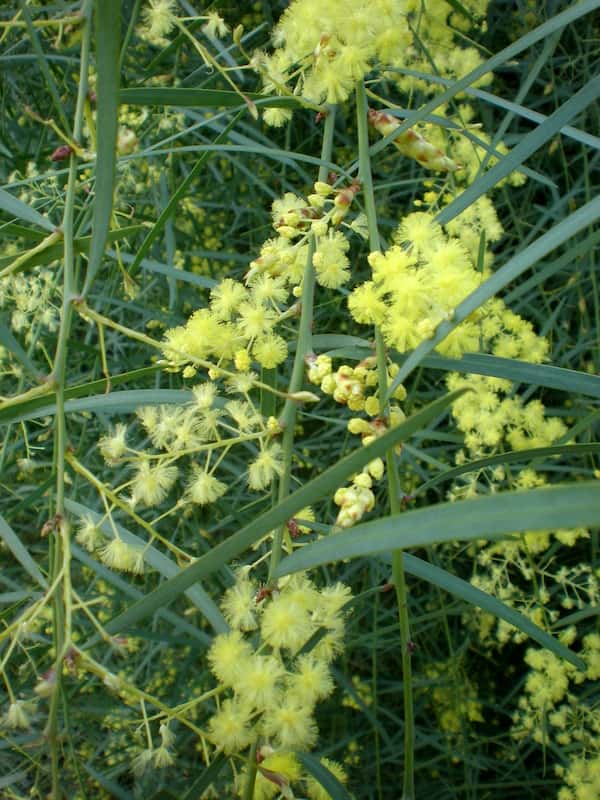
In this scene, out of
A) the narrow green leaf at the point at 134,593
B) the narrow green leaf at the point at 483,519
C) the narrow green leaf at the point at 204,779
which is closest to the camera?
the narrow green leaf at the point at 483,519

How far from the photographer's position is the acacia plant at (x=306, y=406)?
2.21 ft

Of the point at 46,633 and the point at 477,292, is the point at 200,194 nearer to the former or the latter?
the point at 46,633

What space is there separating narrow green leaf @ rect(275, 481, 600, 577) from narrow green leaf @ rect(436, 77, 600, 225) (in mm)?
414

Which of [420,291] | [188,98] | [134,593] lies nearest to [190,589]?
[134,593]

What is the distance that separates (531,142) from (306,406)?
2.50 ft

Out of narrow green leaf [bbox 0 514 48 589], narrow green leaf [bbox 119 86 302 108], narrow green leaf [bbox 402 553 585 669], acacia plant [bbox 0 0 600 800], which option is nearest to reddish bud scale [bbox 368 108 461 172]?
acacia plant [bbox 0 0 600 800]

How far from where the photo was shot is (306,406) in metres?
1.50

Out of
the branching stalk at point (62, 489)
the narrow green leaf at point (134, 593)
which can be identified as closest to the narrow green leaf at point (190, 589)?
the branching stalk at point (62, 489)

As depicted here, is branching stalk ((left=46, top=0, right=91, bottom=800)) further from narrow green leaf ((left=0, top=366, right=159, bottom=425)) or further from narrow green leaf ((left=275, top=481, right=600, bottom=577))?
narrow green leaf ((left=275, top=481, right=600, bottom=577))

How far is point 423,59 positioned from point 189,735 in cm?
136

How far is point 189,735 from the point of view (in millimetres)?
1520

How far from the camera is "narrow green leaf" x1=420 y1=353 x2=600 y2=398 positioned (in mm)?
751

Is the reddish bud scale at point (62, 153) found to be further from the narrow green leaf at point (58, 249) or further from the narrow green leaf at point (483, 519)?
the narrow green leaf at point (483, 519)

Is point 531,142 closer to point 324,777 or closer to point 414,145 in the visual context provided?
point 414,145
